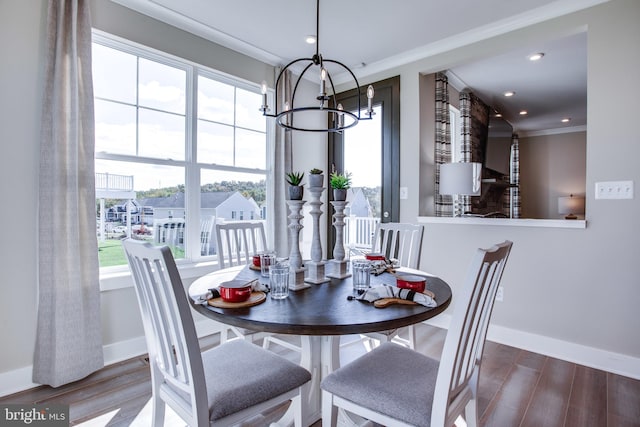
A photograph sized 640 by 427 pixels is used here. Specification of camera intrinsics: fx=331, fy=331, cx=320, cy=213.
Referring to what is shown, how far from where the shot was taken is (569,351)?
2.49 m

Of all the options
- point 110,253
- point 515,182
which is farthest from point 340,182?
point 515,182

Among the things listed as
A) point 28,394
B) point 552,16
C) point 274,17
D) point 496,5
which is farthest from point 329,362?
point 552,16

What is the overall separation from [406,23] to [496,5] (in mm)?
663

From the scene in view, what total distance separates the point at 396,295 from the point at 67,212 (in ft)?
6.78

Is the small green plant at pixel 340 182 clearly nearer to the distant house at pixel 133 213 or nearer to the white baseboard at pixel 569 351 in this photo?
the distant house at pixel 133 213

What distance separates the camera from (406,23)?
275 centimetres

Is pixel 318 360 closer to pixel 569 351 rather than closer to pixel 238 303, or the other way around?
pixel 238 303

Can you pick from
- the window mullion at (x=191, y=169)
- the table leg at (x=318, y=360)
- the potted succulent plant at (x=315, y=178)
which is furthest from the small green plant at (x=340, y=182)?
the window mullion at (x=191, y=169)

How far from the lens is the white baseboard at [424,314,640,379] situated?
88.7 inches

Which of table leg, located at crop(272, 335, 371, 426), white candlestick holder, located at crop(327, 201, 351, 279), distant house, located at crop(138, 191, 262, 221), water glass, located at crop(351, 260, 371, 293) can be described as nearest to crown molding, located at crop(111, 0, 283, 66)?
distant house, located at crop(138, 191, 262, 221)

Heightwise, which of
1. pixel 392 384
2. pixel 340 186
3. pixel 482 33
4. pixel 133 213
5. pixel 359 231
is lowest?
pixel 392 384

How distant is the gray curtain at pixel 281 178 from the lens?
3.44 metres

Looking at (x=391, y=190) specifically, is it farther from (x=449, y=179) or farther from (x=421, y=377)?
(x=421, y=377)

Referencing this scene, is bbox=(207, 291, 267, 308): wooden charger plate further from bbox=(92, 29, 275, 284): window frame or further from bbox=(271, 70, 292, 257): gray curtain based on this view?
bbox=(271, 70, 292, 257): gray curtain
